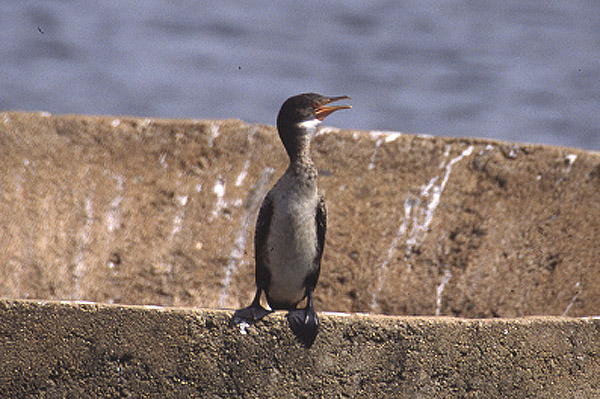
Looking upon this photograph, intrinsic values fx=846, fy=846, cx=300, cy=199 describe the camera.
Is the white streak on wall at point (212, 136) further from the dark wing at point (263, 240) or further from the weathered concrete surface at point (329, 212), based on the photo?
the dark wing at point (263, 240)

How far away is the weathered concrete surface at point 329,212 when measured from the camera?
660cm

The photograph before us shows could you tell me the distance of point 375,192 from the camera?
23.0 feet

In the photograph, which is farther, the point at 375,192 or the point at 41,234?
the point at 375,192

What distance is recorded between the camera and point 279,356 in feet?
12.2

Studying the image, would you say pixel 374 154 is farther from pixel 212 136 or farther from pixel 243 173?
pixel 212 136

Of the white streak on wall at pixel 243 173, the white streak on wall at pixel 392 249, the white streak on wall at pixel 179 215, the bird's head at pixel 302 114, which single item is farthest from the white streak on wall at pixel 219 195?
the bird's head at pixel 302 114

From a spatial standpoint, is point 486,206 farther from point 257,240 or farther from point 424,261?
point 257,240

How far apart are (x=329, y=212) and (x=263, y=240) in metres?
2.55

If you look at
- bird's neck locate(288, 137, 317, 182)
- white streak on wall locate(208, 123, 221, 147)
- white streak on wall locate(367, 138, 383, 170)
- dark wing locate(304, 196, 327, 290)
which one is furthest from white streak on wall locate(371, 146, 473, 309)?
bird's neck locate(288, 137, 317, 182)

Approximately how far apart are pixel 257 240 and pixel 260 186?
2496 millimetres

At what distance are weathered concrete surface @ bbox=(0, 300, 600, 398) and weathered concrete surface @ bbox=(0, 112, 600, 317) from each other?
2744 millimetres

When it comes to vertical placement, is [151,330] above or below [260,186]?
above

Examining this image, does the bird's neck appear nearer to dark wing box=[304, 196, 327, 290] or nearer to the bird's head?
the bird's head

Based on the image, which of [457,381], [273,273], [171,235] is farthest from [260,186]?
[457,381]
